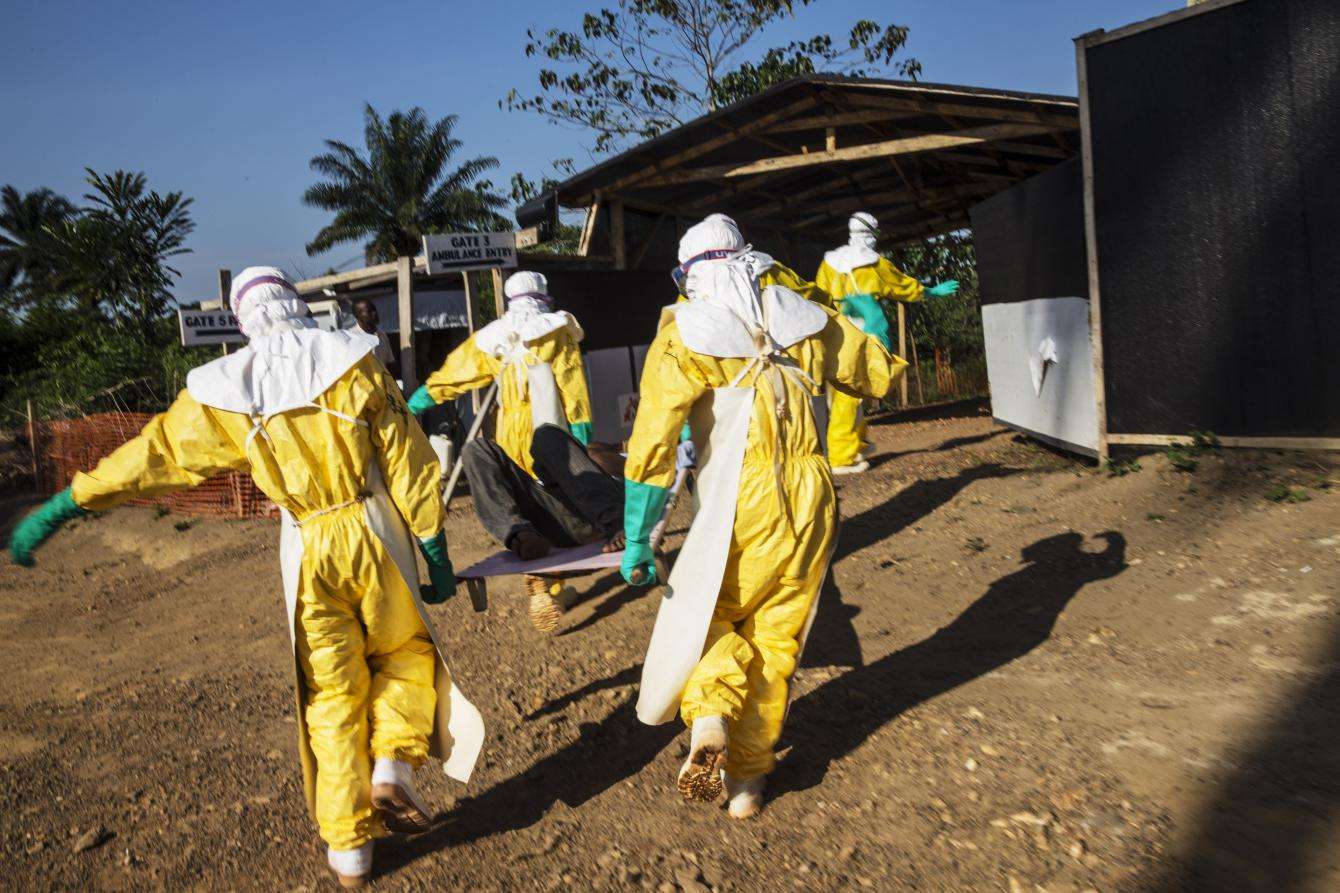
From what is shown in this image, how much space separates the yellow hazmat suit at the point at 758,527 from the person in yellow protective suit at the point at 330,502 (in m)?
0.81

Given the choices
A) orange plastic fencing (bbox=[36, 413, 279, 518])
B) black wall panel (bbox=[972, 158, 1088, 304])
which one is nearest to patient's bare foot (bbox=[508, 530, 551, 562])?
black wall panel (bbox=[972, 158, 1088, 304])

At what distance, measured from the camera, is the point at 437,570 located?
363 centimetres

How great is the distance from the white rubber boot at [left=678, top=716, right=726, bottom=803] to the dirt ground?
0.25 metres

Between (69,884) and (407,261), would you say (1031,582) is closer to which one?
(69,884)

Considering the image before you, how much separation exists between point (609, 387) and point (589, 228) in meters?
1.70

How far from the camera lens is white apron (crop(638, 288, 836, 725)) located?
3.48m

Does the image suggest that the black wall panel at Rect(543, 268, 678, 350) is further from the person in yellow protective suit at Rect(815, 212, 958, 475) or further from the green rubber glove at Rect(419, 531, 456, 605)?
the green rubber glove at Rect(419, 531, 456, 605)

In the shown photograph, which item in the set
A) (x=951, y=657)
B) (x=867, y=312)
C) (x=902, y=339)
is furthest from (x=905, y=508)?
(x=902, y=339)

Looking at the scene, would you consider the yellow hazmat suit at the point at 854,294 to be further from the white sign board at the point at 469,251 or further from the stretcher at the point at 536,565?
the stretcher at the point at 536,565

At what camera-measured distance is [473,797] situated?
13.3ft

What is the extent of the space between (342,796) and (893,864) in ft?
5.53

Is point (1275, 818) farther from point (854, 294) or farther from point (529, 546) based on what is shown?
point (854, 294)

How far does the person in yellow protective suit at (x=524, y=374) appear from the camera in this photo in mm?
5902

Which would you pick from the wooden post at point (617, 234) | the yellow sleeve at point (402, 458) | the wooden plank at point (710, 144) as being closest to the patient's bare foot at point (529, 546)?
the yellow sleeve at point (402, 458)
